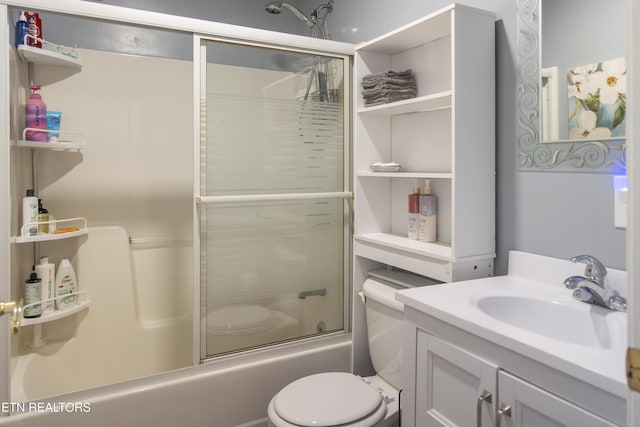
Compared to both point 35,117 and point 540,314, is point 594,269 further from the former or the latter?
point 35,117

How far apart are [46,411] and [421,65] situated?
2.06 metres

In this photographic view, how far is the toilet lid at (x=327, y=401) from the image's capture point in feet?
4.78

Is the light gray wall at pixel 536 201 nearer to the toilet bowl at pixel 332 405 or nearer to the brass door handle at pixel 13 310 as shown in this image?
the toilet bowl at pixel 332 405

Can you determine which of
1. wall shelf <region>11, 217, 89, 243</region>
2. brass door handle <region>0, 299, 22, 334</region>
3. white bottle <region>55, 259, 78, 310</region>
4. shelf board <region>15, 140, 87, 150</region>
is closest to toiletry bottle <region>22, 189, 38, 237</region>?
wall shelf <region>11, 217, 89, 243</region>

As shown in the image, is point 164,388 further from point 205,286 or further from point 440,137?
point 440,137

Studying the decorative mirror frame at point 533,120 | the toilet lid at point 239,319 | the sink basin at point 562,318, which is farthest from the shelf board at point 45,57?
the sink basin at point 562,318

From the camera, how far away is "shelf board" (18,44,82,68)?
77.8 inches

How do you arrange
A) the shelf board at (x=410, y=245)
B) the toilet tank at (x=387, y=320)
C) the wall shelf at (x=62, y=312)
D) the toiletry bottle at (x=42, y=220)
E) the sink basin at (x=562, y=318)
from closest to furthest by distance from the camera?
1. the sink basin at (x=562, y=318)
2. the shelf board at (x=410, y=245)
3. the toilet tank at (x=387, y=320)
4. the wall shelf at (x=62, y=312)
5. the toiletry bottle at (x=42, y=220)

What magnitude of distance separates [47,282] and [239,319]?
1.02m

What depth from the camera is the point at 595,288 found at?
118 cm

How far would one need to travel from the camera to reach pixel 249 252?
201 centimetres

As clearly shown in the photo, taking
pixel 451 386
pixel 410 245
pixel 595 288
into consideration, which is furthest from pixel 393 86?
pixel 451 386

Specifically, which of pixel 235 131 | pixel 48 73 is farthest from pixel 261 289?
pixel 48 73

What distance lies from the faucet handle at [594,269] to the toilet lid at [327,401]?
0.84 meters
